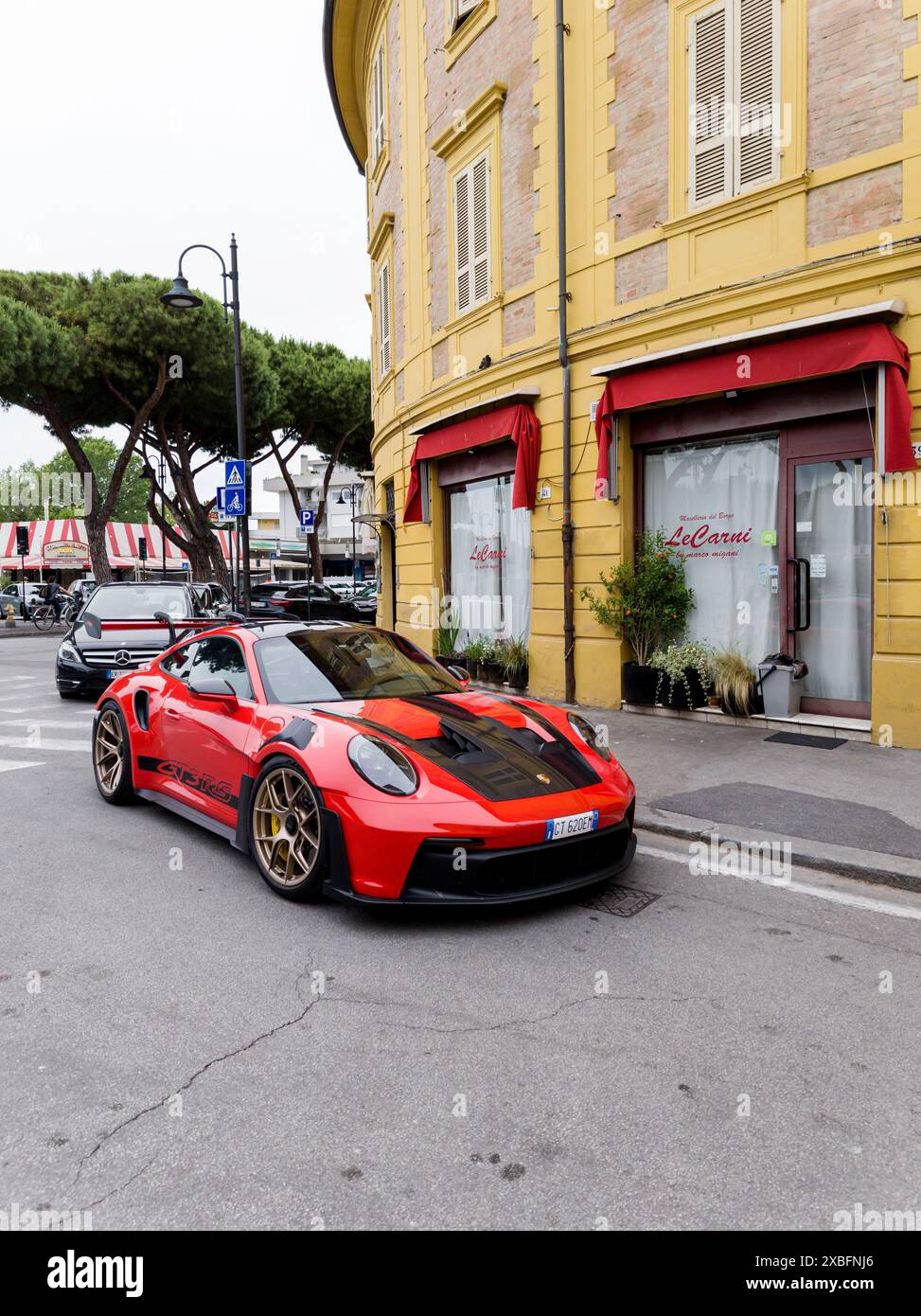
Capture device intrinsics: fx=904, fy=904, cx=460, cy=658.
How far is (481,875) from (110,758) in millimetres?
3611

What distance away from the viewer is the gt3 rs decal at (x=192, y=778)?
4.95 metres

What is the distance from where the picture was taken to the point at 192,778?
539cm

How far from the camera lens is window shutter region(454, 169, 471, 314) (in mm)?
12594

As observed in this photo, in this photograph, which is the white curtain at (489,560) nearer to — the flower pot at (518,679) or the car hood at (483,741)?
the flower pot at (518,679)

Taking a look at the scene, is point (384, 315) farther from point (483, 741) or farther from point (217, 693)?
point (483, 741)

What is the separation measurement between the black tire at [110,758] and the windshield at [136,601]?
6.18 meters

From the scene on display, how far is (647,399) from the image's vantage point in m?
9.43

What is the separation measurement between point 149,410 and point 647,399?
21318 millimetres

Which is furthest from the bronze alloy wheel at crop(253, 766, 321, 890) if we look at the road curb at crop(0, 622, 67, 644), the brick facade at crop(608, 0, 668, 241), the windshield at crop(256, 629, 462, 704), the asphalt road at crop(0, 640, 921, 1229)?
the road curb at crop(0, 622, 67, 644)

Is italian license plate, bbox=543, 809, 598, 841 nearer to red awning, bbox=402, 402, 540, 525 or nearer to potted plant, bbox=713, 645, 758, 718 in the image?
potted plant, bbox=713, 645, 758, 718

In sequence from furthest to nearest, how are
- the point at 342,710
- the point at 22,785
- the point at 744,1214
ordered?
the point at 22,785
the point at 342,710
the point at 744,1214

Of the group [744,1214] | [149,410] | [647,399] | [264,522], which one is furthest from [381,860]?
[264,522]

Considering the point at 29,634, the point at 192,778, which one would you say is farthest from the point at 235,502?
the point at 29,634
